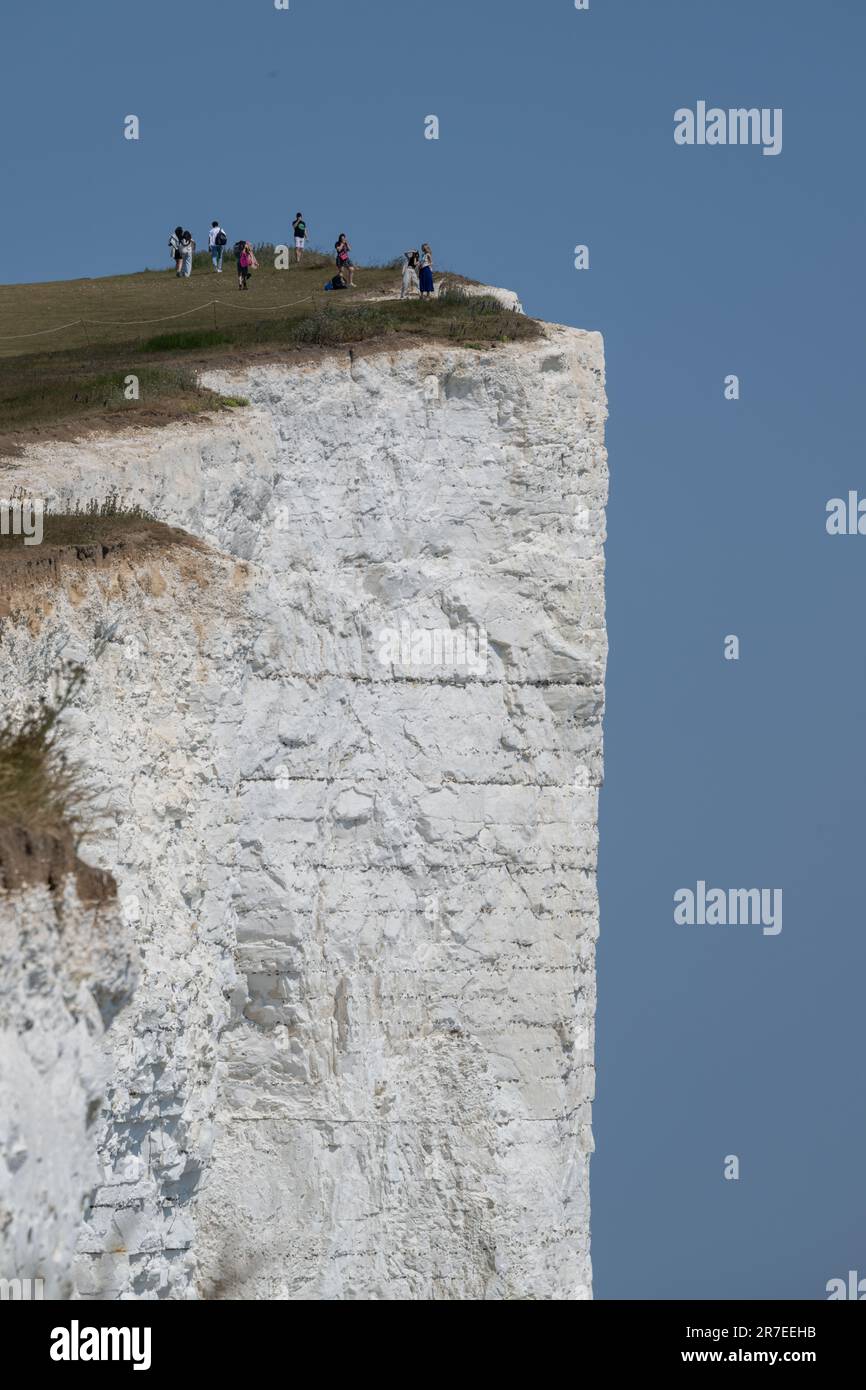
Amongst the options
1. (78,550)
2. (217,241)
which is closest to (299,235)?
(217,241)

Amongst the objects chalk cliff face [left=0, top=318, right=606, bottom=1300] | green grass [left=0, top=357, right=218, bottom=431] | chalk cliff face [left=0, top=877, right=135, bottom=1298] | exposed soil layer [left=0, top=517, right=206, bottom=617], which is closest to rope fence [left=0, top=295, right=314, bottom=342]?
green grass [left=0, top=357, right=218, bottom=431]

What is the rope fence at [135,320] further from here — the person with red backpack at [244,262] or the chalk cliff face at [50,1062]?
the chalk cliff face at [50,1062]

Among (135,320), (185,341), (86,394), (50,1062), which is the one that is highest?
(135,320)

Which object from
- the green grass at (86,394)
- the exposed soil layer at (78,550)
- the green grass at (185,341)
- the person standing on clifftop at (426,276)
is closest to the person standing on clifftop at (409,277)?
the person standing on clifftop at (426,276)

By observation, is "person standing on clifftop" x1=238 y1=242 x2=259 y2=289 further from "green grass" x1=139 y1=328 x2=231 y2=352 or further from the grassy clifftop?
"green grass" x1=139 y1=328 x2=231 y2=352

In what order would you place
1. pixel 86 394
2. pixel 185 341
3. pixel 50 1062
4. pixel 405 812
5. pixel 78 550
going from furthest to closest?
1. pixel 185 341
2. pixel 405 812
3. pixel 86 394
4. pixel 78 550
5. pixel 50 1062

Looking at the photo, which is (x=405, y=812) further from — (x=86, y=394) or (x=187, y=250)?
(x=187, y=250)

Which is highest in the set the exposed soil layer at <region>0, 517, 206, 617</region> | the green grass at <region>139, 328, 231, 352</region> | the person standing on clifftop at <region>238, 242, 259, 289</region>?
the person standing on clifftop at <region>238, 242, 259, 289</region>
